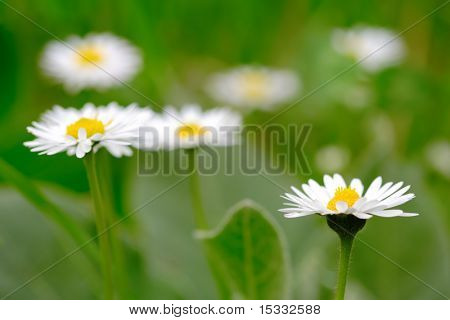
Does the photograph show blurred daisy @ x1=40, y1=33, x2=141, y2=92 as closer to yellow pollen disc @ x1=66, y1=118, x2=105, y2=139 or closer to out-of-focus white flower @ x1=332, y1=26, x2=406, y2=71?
out-of-focus white flower @ x1=332, y1=26, x2=406, y2=71

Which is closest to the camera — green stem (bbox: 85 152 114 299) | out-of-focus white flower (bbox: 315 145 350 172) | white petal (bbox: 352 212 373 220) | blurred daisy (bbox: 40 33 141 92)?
white petal (bbox: 352 212 373 220)

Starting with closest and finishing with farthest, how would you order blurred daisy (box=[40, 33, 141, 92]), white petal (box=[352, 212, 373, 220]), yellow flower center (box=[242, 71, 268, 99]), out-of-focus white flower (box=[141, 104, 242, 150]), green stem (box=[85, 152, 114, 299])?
white petal (box=[352, 212, 373, 220]) < green stem (box=[85, 152, 114, 299]) < out-of-focus white flower (box=[141, 104, 242, 150]) < blurred daisy (box=[40, 33, 141, 92]) < yellow flower center (box=[242, 71, 268, 99])

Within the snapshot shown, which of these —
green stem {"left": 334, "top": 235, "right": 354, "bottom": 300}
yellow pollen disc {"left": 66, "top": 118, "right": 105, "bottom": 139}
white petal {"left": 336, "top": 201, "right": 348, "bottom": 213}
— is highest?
yellow pollen disc {"left": 66, "top": 118, "right": 105, "bottom": 139}

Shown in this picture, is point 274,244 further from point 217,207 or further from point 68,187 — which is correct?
point 68,187

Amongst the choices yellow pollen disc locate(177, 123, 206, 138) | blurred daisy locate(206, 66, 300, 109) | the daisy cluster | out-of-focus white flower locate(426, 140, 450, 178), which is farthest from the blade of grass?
blurred daisy locate(206, 66, 300, 109)

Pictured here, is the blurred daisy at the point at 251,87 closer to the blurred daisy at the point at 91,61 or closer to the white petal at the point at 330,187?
the blurred daisy at the point at 91,61
